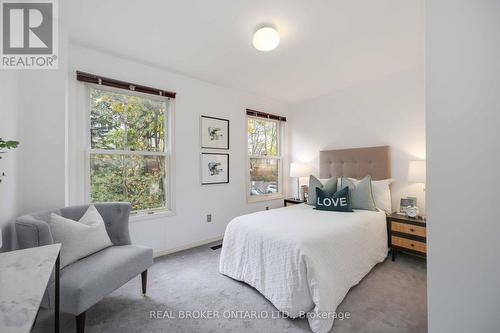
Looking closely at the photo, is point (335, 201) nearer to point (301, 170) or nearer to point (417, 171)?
point (417, 171)

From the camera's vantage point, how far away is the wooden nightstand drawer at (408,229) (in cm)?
247

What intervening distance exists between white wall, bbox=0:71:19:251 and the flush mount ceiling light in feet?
6.58

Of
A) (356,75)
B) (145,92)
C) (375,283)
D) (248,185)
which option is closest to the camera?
(375,283)

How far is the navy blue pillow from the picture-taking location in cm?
274

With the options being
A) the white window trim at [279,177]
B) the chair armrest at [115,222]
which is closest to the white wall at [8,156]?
the chair armrest at [115,222]

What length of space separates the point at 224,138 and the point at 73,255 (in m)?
2.40

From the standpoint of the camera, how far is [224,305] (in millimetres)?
1866

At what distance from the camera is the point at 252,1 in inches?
68.3

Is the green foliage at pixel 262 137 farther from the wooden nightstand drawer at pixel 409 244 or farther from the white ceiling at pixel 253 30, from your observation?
the wooden nightstand drawer at pixel 409 244

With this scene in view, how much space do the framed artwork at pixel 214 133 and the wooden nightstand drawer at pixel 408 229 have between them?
257 cm

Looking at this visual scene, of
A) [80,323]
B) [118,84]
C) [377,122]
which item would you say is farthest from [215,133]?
[80,323]

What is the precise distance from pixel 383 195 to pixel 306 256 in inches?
76.3

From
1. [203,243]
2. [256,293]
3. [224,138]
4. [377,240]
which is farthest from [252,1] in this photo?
[203,243]

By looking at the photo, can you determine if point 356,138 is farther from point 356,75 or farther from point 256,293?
point 256,293
